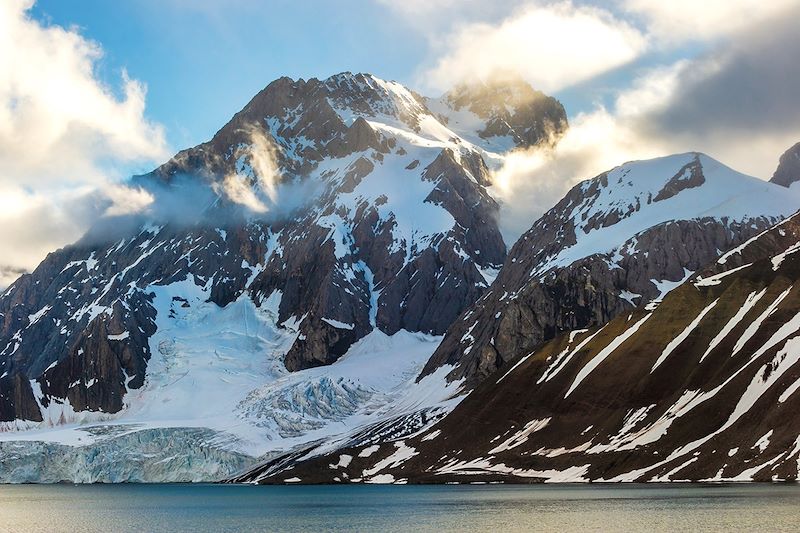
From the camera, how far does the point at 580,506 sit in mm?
124312

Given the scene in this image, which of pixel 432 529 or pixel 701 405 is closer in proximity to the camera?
pixel 432 529

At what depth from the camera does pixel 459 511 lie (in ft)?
420

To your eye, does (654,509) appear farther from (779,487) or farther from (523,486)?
(523,486)

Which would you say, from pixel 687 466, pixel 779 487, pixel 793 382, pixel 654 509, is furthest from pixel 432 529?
pixel 793 382

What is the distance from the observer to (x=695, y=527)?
307ft

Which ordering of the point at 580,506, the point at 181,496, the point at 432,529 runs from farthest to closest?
1. the point at 181,496
2. the point at 580,506
3. the point at 432,529

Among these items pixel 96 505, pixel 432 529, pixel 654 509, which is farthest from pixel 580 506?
pixel 96 505

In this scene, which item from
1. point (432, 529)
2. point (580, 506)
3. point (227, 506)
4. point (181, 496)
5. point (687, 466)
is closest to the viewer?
point (432, 529)

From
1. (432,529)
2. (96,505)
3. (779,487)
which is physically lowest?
(779,487)

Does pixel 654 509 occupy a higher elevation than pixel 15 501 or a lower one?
lower

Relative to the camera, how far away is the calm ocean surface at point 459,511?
102 m

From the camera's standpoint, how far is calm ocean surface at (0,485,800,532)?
101869mm

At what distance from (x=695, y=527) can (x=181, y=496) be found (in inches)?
4943

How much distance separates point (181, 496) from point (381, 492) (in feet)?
127
